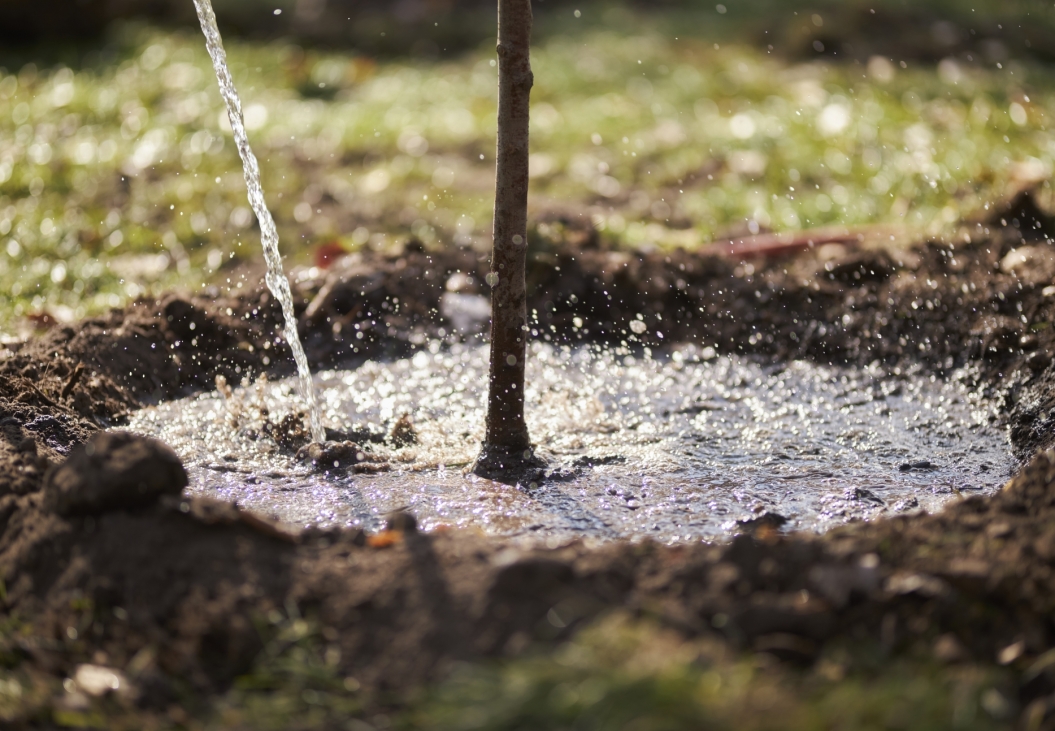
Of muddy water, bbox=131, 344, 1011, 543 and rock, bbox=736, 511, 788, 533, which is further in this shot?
muddy water, bbox=131, 344, 1011, 543

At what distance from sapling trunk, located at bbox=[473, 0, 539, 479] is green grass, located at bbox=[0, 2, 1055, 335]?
1604 millimetres

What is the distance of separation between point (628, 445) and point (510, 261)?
730 mm

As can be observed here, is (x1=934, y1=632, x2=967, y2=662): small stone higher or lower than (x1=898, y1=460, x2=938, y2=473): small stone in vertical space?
higher

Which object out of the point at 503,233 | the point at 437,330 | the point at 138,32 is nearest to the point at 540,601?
the point at 503,233

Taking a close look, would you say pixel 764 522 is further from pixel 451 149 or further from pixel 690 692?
pixel 451 149

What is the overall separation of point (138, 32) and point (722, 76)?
4.75 m

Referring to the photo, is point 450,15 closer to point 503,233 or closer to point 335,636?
point 503,233

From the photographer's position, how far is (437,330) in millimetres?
3953

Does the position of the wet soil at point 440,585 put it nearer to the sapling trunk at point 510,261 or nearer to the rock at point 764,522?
the rock at point 764,522

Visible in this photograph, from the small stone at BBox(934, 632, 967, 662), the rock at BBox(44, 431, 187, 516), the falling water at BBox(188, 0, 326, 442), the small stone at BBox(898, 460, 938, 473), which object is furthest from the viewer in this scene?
the falling water at BBox(188, 0, 326, 442)

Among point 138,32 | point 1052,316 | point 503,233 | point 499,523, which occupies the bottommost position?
point 499,523

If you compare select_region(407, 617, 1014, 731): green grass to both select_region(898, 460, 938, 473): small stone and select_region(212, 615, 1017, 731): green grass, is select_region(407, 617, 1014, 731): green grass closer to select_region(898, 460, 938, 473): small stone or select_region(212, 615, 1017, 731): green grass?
select_region(212, 615, 1017, 731): green grass

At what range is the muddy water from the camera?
2.67m

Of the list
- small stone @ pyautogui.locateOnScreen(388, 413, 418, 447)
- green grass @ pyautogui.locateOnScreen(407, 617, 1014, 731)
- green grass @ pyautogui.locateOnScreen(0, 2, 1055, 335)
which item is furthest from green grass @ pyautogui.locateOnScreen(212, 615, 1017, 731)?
green grass @ pyautogui.locateOnScreen(0, 2, 1055, 335)
